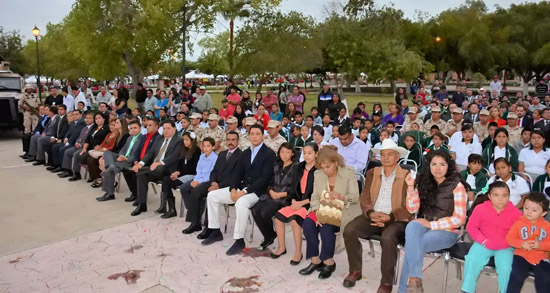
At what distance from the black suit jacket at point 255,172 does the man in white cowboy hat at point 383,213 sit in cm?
145

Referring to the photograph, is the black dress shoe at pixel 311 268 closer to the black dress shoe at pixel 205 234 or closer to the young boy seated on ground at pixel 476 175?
the black dress shoe at pixel 205 234

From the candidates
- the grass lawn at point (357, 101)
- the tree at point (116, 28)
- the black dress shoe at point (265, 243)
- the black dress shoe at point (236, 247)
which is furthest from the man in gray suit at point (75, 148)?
the grass lawn at point (357, 101)

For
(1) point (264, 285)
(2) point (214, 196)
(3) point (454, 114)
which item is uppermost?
(3) point (454, 114)

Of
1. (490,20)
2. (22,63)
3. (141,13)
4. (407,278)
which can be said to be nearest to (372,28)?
(141,13)

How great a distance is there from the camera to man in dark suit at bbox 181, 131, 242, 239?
20.1ft

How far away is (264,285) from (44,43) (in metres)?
46.3

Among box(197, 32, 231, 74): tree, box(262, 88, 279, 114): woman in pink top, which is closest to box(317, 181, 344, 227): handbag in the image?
box(262, 88, 279, 114): woman in pink top

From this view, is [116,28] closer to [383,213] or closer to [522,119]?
[522,119]

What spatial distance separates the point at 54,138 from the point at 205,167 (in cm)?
558

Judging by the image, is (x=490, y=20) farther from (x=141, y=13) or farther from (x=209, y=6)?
(x=141, y=13)

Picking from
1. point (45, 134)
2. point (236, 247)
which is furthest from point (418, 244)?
point (45, 134)

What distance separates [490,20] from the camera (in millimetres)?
33906

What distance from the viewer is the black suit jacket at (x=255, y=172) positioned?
5.75 metres

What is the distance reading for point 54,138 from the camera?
1030 cm
